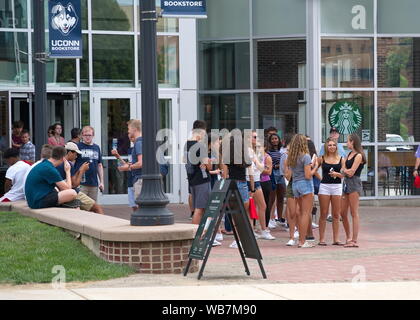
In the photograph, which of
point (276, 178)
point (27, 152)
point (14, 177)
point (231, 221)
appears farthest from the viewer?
point (27, 152)

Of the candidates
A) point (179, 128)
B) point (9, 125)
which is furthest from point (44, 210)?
point (179, 128)

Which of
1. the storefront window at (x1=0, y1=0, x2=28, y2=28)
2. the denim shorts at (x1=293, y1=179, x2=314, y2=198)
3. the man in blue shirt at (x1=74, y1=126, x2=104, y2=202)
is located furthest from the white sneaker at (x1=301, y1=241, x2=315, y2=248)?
the storefront window at (x1=0, y1=0, x2=28, y2=28)

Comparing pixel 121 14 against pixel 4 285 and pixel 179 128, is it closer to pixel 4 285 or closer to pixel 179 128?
pixel 179 128

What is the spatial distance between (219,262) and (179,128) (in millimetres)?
11000

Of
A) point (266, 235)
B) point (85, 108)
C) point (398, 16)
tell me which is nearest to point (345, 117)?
point (398, 16)

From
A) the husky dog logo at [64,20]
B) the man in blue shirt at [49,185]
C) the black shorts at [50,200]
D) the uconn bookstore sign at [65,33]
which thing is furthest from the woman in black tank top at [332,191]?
the husky dog logo at [64,20]

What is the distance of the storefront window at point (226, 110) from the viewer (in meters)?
23.5

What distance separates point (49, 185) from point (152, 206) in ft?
12.0

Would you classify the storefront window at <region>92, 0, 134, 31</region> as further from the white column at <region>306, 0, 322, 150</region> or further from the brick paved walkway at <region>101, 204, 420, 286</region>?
the brick paved walkway at <region>101, 204, 420, 286</region>

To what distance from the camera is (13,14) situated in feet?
73.3

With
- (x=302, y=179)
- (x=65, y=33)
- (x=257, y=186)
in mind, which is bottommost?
(x=257, y=186)

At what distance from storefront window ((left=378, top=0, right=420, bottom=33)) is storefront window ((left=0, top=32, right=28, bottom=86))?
8.74 meters

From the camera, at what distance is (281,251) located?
1407 cm

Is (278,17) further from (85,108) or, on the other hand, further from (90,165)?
(90,165)
